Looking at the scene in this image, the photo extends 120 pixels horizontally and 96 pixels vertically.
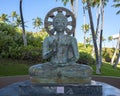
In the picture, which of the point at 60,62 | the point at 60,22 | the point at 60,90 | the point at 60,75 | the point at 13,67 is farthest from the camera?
the point at 13,67

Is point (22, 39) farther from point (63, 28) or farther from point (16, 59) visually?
point (63, 28)

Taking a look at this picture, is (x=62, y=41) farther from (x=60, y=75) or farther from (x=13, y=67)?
(x=13, y=67)

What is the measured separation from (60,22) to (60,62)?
114cm

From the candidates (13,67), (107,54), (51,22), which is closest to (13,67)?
(13,67)

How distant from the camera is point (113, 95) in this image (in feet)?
29.7

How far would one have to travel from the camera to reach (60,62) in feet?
31.0

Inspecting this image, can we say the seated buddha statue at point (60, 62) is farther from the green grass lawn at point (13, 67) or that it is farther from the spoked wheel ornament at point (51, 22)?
the green grass lawn at point (13, 67)

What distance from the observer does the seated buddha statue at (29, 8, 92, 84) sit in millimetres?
9062

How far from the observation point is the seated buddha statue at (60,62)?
9062mm

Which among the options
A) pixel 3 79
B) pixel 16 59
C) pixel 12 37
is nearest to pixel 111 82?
pixel 3 79

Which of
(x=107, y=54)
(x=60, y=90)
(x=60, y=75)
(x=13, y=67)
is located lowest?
(x=60, y=90)

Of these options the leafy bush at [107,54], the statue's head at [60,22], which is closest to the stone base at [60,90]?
the statue's head at [60,22]

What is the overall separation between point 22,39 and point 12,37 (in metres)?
1.58

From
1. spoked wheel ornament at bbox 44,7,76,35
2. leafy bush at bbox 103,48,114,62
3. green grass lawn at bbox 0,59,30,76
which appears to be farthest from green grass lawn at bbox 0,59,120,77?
leafy bush at bbox 103,48,114,62
